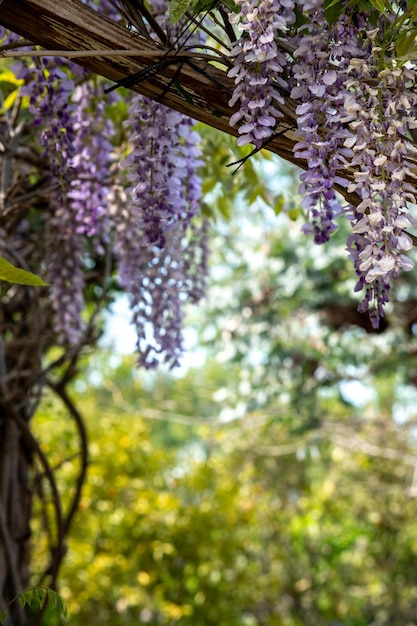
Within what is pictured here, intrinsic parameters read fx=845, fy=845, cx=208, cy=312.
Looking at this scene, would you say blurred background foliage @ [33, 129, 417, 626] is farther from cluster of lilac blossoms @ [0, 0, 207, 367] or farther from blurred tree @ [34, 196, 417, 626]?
cluster of lilac blossoms @ [0, 0, 207, 367]

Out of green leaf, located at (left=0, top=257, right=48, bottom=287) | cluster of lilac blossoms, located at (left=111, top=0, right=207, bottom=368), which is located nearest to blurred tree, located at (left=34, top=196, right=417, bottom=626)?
cluster of lilac blossoms, located at (left=111, top=0, right=207, bottom=368)

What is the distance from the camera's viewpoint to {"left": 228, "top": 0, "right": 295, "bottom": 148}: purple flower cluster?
89 centimetres

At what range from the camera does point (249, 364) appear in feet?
14.9

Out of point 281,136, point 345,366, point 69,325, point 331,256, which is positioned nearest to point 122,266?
point 69,325

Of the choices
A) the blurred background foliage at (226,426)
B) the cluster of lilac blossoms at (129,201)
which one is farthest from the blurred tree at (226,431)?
the cluster of lilac blossoms at (129,201)

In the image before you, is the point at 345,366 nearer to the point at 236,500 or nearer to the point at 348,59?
the point at 236,500

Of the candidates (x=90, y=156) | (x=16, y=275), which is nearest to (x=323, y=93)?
(x=16, y=275)

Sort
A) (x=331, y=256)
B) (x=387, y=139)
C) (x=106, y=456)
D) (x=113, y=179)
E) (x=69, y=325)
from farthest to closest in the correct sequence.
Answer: (x=106, y=456) < (x=331, y=256) < (x=69, y=325) < (x=113, y=179) < (x=387, y=139)

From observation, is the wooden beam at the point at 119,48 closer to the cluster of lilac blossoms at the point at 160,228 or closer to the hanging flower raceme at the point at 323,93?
the hanging flower raceme at the point at 323,93

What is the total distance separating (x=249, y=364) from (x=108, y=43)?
3660 mm

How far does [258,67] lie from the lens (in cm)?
92

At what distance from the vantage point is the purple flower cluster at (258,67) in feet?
2.92

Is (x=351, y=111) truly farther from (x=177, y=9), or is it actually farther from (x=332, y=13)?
(x=177, y=9)

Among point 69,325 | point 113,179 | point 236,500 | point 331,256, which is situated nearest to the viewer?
point 113,179
